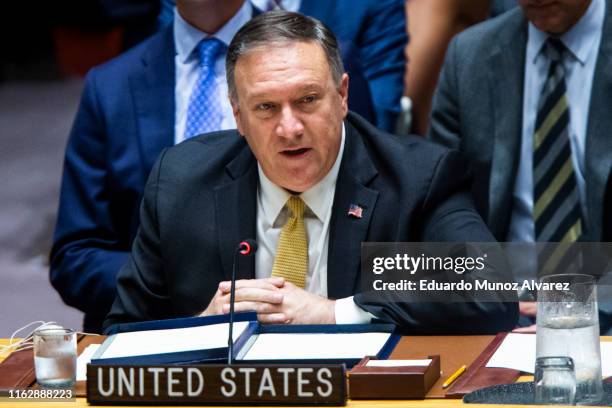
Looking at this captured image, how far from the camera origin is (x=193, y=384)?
2.54 meters

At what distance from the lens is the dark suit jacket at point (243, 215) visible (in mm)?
3398

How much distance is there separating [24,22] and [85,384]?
2.91 m

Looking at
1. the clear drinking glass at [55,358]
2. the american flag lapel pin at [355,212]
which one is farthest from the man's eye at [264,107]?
the clear drinking glass at [55,358]

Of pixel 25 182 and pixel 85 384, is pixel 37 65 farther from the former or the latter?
pixel 85 384

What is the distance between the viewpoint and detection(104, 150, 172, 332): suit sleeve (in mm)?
3469

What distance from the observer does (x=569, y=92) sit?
404cm

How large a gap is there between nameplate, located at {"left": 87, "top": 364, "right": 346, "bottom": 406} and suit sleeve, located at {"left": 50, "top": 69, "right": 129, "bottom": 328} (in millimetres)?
1477

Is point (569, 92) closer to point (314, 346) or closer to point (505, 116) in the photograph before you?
point (505, 116)

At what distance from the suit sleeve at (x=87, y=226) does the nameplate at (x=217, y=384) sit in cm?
148

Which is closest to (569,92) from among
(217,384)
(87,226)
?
(87,226)

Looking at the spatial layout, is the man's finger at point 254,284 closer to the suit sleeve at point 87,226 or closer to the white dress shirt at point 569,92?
the suit sleeve at point 87,226

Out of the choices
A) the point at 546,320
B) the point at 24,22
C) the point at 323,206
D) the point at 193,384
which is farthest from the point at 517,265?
the point at 24,22

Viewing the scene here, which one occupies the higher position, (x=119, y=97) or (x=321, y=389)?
(x=119, y=97)

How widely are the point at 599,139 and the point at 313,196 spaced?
0.98 m
